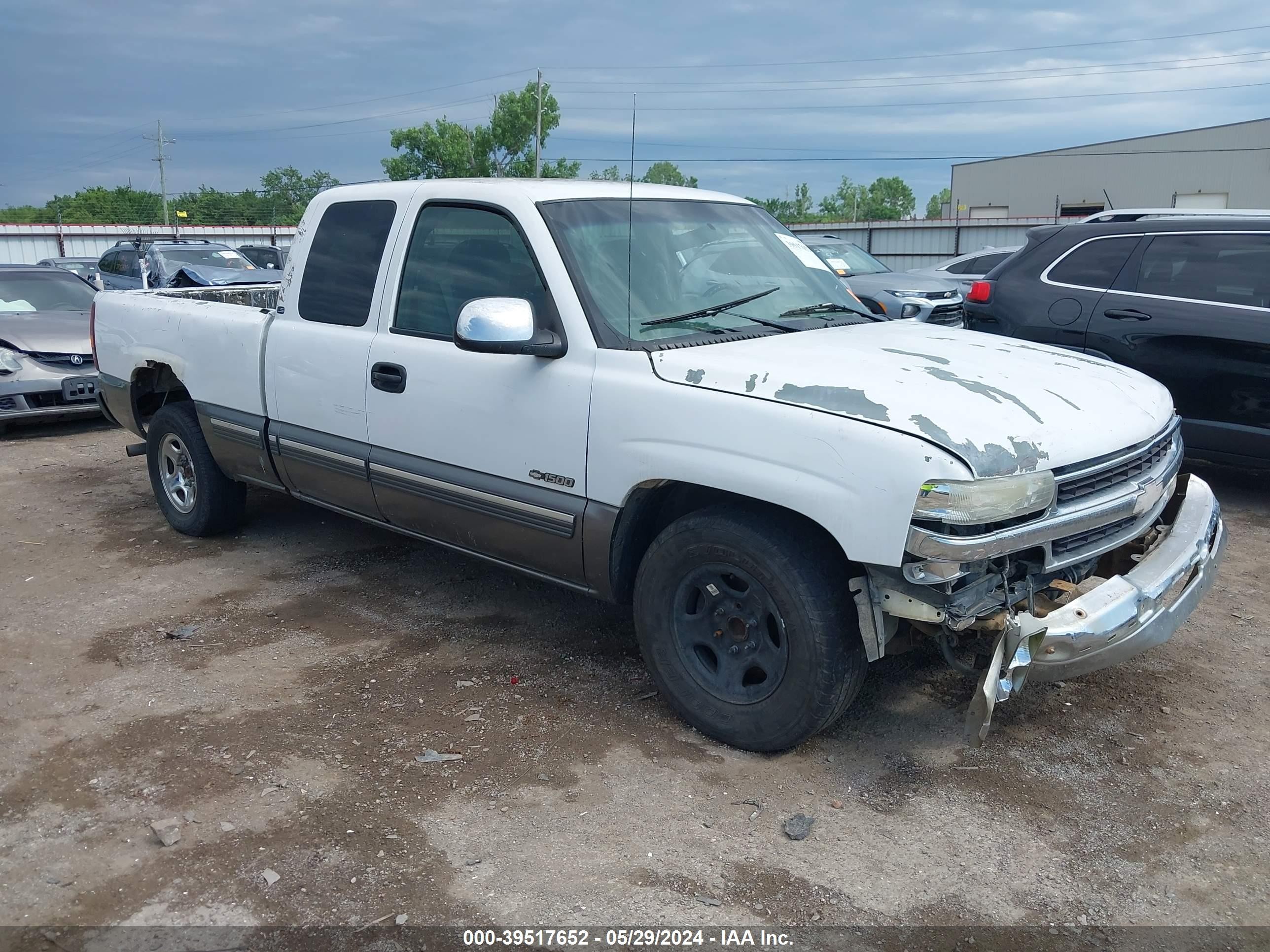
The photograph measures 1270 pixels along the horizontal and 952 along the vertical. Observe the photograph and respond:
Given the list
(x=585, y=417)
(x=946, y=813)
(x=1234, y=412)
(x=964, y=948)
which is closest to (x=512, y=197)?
(x=585, y=417)

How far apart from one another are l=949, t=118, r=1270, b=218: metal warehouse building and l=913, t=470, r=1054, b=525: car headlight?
4194cm

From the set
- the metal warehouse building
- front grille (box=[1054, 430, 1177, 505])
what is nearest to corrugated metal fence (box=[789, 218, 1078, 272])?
the metal warehouse building

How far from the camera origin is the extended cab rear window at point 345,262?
4.61 meters

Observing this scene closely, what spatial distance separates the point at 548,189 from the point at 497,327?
94 cm

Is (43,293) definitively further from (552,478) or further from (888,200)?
(888,200)

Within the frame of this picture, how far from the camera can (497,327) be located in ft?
11.8

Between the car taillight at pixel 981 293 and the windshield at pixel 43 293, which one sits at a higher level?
the car taillight at pixel 981 293

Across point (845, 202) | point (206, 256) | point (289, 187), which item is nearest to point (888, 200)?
point (845, 202)

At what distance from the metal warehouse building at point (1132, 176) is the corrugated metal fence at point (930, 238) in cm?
1424

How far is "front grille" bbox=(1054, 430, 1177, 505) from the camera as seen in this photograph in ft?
10.6

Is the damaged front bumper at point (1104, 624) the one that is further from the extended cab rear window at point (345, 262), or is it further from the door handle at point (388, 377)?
the extended cab rear window at point (345, 262)

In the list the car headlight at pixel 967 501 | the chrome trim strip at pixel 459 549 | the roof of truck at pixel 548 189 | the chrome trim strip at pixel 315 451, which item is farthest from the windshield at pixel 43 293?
the car headlight at pixel 967 501

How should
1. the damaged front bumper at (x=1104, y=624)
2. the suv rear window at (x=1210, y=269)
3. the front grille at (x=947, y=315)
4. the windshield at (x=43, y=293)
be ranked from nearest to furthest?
1. the damaged front bumper at (x=1104, y=624)
2. the suv rear window at (x=1210, y=269)
3. the windshield at (x=43, y=293)
4. the front grille at (x=947, y=315)

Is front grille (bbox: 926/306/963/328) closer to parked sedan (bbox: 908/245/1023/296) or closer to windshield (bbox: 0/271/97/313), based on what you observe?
parked sedan (bbox: 908/245/1023/296)
